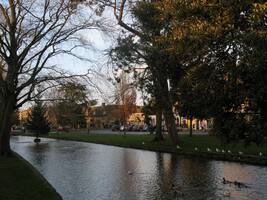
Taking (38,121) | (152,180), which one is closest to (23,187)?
(152,180)

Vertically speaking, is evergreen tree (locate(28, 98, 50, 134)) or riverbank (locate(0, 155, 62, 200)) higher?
evergreen tree (locate(28, 98, 50, 134))

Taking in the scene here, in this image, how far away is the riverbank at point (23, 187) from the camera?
509 inches

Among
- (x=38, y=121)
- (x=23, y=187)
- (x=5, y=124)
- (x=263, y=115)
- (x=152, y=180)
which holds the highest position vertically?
(x=38, y=121)

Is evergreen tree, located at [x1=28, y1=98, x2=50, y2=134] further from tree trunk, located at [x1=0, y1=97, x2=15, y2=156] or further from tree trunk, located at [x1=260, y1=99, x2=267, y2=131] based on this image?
tree trunk, located at [x1=260, y1=99, x2=267, y2=131]

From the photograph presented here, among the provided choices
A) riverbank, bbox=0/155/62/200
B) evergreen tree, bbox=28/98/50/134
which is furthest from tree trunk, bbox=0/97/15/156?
evergreen tree, bbox=28/98/50/134

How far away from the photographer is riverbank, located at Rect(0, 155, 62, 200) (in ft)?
42.4

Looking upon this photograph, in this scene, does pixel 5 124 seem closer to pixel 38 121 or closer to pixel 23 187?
pixel 23 187

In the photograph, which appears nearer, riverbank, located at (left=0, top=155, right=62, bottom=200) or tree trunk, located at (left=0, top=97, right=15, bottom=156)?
riverbank, located at (left=0, top=155, right=62, bottom=200)

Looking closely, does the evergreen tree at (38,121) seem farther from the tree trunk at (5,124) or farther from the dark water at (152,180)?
the dark water at (152,180)

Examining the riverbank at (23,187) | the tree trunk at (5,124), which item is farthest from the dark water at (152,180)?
the tree trunk at (5,124)

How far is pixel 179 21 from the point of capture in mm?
8164

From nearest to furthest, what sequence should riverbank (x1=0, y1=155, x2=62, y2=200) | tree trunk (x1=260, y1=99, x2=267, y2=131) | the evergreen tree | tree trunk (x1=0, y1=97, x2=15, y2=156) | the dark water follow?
tree trunk (x1=260, y1=99, x2=267, y2=131)
riverbank (x1=0, y1=155, x2=62, y2=200)
the dark water
tree trunk (x1=0, y1=97, x2=15, y2=156)
the evergreen tree

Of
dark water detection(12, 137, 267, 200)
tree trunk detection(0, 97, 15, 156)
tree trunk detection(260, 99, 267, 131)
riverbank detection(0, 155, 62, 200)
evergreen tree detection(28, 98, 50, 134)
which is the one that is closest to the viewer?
tree trunk detection(260, 99, 267, 131)

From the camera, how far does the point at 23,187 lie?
48.2 feet
